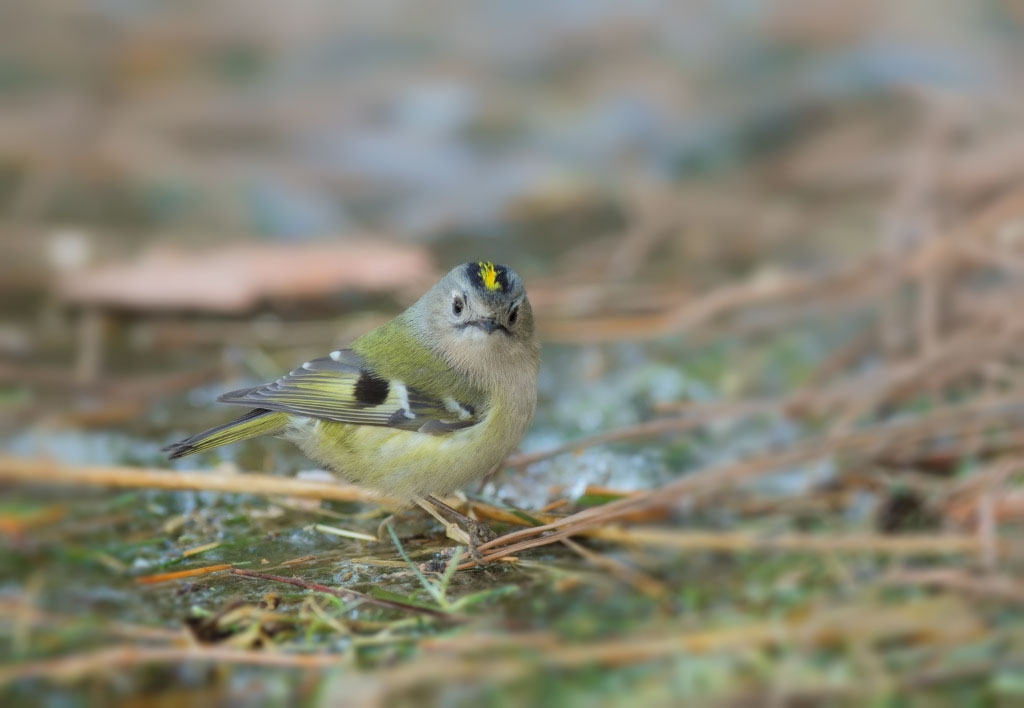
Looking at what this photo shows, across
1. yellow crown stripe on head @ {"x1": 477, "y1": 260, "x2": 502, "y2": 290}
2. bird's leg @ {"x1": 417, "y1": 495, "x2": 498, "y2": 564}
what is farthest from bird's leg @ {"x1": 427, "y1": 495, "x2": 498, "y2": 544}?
yellow crown stripe on head @ {"x1": 477, "y1": 260, "x2": 502, "y2": 290}

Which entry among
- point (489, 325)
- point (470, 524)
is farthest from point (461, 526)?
point (489, 325)

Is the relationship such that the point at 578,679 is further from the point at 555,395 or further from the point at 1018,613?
the point at 555,395

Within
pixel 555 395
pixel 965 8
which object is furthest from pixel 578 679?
pixel 965 8

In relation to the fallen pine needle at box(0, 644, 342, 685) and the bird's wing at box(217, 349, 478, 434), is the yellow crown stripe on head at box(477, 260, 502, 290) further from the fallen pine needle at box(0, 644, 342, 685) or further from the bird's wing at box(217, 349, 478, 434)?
the fallen pine needle at box(0, 644, 342, 685)

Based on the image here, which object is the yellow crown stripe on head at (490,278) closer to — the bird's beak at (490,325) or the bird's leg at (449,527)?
the bird's beak at (490,325)

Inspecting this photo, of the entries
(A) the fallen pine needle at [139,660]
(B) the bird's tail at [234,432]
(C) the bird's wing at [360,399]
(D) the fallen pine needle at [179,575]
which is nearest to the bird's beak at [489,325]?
(C) the bird's wing at [360,399]
